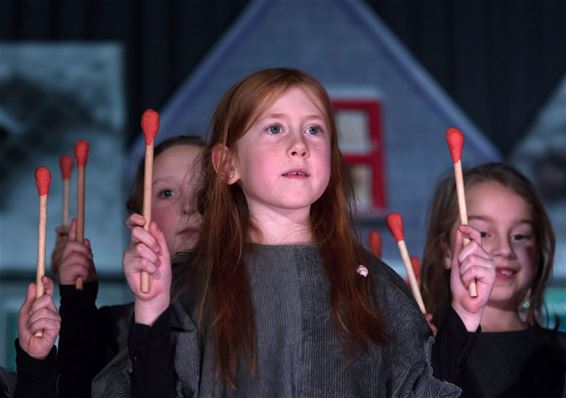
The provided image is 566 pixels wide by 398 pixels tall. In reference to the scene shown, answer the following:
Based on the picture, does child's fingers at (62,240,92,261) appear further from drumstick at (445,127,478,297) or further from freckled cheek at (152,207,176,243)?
drumstick at (445,127,478,297)

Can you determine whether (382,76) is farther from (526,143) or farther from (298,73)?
(298,73)

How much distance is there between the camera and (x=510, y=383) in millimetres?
2248

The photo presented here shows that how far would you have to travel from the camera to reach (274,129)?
1911mm

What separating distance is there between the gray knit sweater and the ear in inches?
5.7

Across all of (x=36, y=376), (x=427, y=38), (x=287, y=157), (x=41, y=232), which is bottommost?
(x=36, y=376)

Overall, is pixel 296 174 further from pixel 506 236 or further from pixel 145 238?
pixel 506 236

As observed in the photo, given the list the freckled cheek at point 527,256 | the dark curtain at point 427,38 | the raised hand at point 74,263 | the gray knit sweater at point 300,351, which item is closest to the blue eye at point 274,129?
the gray knit sweater at point 300,351

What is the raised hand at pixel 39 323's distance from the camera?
1846 mm

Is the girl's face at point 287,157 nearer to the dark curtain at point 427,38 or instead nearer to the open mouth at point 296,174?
the open mouth at point 296,174

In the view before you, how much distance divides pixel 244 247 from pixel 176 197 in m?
0.48

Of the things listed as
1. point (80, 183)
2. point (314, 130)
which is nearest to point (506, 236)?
point (314, 130)

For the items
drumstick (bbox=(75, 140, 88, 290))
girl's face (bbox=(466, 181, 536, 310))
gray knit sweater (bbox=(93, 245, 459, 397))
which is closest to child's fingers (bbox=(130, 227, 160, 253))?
gray knit sweater (bbox=(93, 245, 459, 397))

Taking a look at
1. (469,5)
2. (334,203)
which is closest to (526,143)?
(469,5)

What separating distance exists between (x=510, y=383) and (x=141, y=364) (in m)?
0.80
